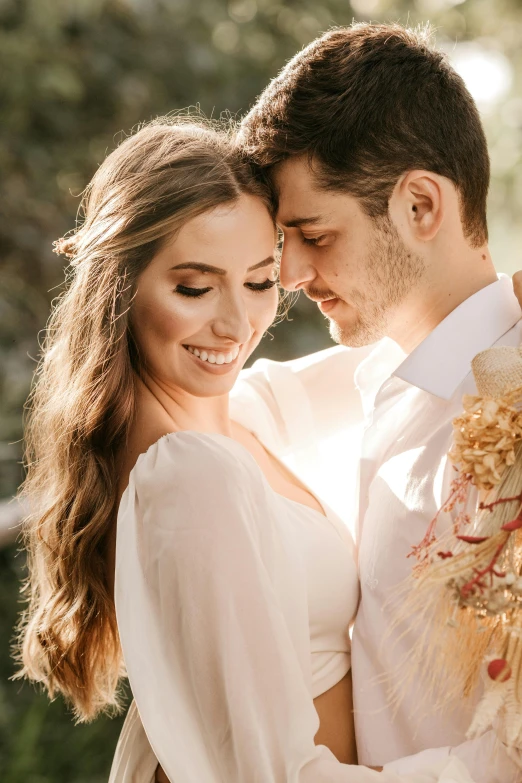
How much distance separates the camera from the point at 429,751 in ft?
5.95

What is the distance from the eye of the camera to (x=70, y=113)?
14.2 ft

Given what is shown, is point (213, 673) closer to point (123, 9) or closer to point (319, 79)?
point (319, 79)

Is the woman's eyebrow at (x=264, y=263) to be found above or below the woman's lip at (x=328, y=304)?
above

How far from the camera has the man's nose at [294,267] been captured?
7.64ft

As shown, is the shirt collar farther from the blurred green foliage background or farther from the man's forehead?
the blurred green foliage background

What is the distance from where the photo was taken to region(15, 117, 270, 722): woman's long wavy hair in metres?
2.01

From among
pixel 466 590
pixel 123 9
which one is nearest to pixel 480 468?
pixel 466 590

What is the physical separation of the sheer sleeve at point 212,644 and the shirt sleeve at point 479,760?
54 mm

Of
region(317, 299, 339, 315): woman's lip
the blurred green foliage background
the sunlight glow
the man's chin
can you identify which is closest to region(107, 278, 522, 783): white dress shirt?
the man's chin

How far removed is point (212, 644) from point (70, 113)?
3233 mm

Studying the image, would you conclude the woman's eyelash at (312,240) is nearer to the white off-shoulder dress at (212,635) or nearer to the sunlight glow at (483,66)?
the white off-shoulder dress at (212,635)

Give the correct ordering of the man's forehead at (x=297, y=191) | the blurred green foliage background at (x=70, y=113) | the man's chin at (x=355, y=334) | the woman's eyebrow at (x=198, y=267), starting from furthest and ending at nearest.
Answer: the blurred green foliage background at (x=70, y=113) → the man's chin at (x=355, y=334) → the man's forehead at (x=297, y=191) → the woman's eyebrow at (x=198, y=267)

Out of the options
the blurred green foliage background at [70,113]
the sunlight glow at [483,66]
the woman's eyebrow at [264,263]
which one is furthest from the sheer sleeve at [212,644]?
the sunlight glow at [483,66]

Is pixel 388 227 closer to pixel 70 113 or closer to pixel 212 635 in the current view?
pixel 212 635
